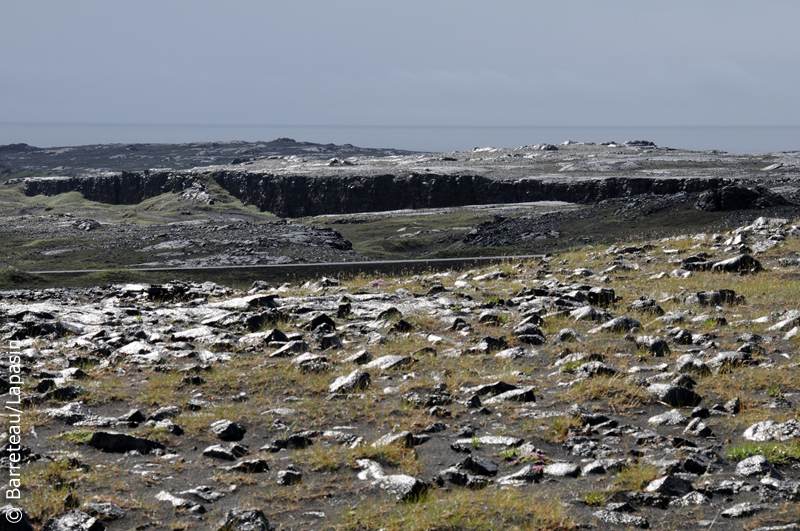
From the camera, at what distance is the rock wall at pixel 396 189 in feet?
241

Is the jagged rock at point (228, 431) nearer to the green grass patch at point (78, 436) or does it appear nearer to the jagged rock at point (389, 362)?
the green grass patch at point (78, 436)

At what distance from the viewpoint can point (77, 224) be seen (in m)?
67.8

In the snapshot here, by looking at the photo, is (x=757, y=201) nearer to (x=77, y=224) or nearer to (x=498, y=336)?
(x=498, y=336)

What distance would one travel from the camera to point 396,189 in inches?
3656

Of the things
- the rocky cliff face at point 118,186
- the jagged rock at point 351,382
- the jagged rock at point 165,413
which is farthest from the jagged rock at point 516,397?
the rocky cliff face at point 118,186

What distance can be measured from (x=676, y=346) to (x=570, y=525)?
6.10m

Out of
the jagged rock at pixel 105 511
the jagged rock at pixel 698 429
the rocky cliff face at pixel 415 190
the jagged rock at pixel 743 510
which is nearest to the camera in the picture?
the jagged rock at pixel 743 510

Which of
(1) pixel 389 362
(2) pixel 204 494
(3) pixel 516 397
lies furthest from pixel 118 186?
(2) pixel 204 494

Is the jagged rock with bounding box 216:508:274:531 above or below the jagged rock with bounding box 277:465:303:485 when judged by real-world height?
above

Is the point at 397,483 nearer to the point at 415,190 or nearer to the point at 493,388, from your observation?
the point at 493,388

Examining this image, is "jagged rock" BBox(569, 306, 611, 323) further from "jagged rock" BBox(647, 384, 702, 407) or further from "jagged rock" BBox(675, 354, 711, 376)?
"jagged rock" BBox(647, 384, 702, 407)

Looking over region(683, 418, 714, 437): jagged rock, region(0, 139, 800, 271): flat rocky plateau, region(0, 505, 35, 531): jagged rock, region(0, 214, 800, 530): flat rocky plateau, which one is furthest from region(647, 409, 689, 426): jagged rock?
region(0, 139, 800, 271): flat rocky plateau

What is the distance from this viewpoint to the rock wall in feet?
A: 241

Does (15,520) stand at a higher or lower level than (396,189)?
lower
